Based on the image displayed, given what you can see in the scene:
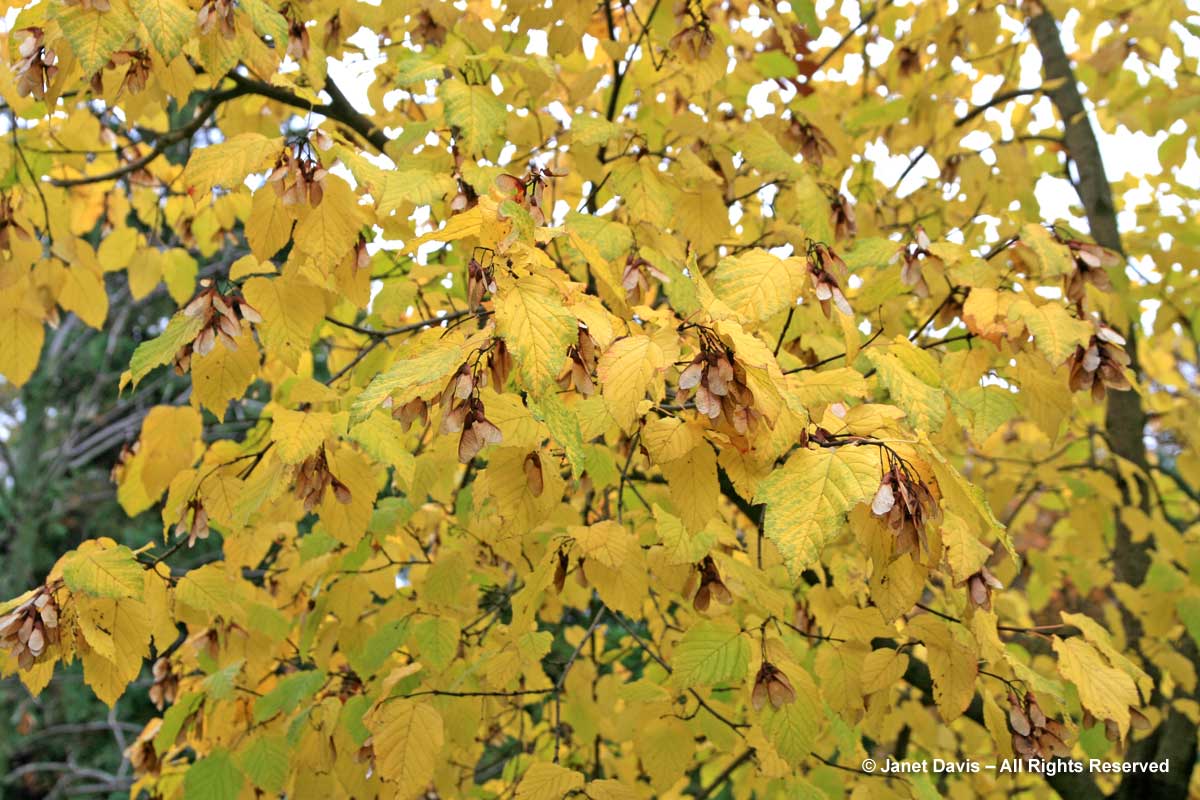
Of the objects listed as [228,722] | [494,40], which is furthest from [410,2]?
[228,722]

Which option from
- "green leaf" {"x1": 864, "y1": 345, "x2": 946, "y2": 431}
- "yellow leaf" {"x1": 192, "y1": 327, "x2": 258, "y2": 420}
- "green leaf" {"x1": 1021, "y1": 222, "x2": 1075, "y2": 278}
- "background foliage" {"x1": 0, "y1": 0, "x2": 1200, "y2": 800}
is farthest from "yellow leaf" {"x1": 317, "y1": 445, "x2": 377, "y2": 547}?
"green leaf" {"x1": 1021, "y1": 222, "x2": 1075, "y2": 278}

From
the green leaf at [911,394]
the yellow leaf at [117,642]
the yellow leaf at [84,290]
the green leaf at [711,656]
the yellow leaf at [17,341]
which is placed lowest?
the green leaf at [711,656]

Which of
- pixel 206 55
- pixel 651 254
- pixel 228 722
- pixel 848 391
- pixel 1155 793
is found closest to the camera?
pixel 848 391

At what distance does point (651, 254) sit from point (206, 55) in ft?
2.77

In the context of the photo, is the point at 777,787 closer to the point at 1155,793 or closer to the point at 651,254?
the point at 651,254

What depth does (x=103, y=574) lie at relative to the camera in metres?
1.34

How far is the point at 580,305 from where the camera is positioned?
112 centimetres

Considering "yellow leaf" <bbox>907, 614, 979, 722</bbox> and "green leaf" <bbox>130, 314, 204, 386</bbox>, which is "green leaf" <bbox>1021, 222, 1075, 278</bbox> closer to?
"yellow leaf" <bbox>907, 614, 979, 722</bbox>

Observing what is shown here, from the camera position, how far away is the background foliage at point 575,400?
118 centimetres

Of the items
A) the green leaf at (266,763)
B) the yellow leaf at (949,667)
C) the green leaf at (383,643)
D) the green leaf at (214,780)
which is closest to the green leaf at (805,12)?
the yellow leaf at (949,667)

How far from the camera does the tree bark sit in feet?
9.54

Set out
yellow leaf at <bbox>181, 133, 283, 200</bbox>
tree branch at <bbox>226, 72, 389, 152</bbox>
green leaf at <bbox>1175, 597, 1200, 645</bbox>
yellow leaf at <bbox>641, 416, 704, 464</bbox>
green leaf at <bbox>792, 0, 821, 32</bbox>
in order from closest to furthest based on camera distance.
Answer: yellow leaf at <bbox>641, 416, 704, 464</bbox> → yellow leaf at <bbox>181, 133, 283, 200</bbox> → green leaf at <bbox>792, 0, 821, 32</bbox> → tree branch at <bbox>226, 72, 389, 152</bbox> → green leaf at <bbox>1175, 597, 1200, 645</bbox>

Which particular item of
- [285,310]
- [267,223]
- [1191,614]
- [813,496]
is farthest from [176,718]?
[1191,614]

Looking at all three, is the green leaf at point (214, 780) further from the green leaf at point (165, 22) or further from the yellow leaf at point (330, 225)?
the green leaf at point (165, 22)
